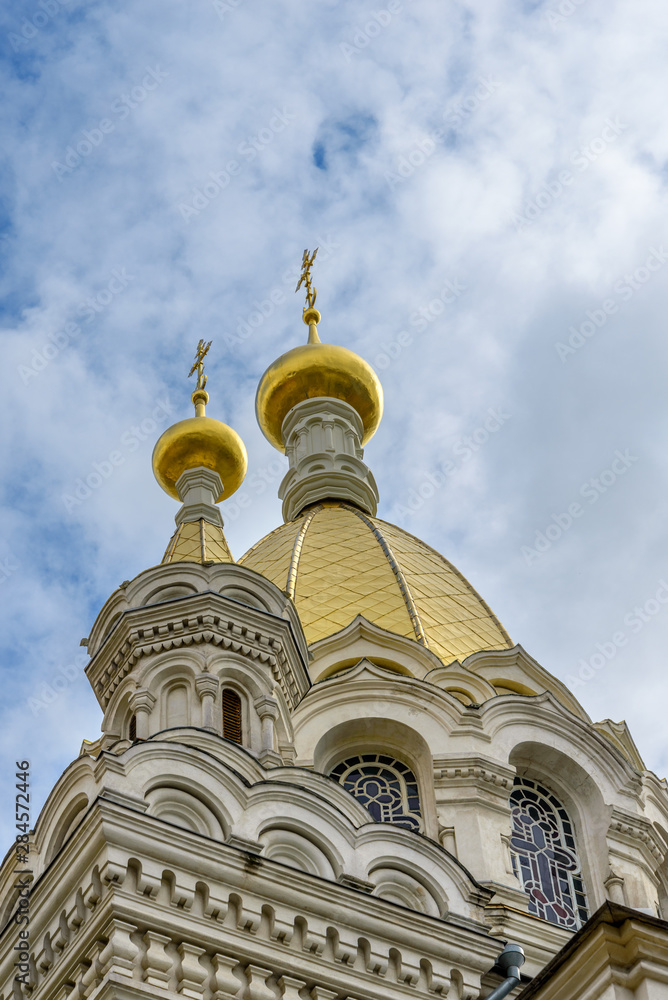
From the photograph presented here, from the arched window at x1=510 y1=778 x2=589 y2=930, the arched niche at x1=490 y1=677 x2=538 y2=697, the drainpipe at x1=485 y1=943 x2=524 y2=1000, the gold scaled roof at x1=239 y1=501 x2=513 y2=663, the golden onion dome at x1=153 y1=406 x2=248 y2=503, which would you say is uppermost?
the golden onion dome at x1=153 y1=406 x2=248 y2=503

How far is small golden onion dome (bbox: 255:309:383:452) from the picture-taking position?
2819 cm

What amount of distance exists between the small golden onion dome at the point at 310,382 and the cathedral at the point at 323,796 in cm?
120

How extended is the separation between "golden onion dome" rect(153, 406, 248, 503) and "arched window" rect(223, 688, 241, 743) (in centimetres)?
712

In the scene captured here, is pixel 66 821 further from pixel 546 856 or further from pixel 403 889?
pixel 546 856

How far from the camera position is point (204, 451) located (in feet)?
80.6

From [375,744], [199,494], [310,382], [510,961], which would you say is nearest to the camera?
[510,961]

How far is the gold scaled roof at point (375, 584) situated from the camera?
21.2 m

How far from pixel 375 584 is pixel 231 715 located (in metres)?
4.80

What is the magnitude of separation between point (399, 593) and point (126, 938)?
9.35 metres

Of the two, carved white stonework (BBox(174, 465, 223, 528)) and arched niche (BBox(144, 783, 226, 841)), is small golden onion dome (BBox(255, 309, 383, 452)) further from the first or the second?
arched niche (BBox(144, 783, 226, 841))

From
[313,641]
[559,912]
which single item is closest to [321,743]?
[313,641]

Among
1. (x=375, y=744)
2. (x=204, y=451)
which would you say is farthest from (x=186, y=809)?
(x=204, y=451)

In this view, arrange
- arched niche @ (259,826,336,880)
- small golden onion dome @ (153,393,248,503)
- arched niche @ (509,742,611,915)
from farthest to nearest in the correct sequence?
small golden onion dome @ (153,393,248,503) < arched niche @ (509,742,611,915) < arched niche @ (259,826,336,880)

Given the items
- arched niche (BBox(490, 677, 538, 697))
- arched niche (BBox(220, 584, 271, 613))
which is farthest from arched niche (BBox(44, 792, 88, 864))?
arched niche (BBox(490, 677, 538, 697))
